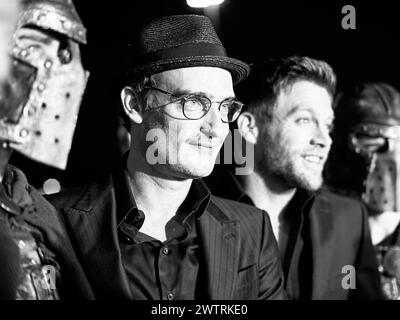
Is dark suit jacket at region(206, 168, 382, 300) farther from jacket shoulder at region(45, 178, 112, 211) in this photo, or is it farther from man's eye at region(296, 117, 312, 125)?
jacket shoulder at region(45, 178, 112, 211)

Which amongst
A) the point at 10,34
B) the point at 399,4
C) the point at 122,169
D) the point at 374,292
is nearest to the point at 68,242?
the point at 122,169

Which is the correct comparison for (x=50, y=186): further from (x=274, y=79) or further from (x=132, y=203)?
(x=274, y=79)

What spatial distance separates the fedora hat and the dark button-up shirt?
452mm

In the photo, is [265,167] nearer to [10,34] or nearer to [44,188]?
[44,188]

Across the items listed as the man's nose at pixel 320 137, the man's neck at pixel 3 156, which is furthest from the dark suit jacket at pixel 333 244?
the man's neck at pixel 3 156

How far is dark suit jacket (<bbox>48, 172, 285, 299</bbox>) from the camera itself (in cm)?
232

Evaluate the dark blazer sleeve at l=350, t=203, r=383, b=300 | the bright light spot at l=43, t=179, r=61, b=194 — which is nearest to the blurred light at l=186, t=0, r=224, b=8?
the bright light spot at l=43, t=179, r=61, b=194

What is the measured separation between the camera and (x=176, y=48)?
7.89ft

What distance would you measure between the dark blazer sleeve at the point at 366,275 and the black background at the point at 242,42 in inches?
42.1

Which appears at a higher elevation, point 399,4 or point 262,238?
point 399,4

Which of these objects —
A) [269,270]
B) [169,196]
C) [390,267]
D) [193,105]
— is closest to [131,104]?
[193,105]

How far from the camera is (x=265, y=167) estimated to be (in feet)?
10.1

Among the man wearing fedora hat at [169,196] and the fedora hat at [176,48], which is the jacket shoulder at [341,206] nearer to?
the man wearing fedora hat at [169,196]
